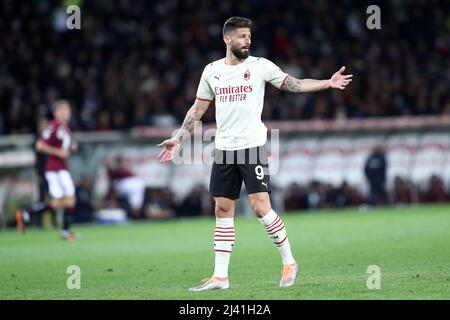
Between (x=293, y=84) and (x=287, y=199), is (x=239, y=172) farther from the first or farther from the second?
(x=287, y=199)

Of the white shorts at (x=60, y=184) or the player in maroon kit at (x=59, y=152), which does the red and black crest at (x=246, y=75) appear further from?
the white shorts at (x=60, y=184)

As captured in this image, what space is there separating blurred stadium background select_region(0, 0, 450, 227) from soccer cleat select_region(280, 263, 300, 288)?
15342 mm

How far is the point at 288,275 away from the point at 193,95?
744 inches

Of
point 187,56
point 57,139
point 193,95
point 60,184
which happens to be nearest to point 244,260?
point 60,184

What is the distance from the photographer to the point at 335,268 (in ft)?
41.2

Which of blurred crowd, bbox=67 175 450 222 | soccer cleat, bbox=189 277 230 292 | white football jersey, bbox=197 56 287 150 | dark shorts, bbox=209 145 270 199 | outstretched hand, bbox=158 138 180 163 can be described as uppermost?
white football jersey, bbox=197 56 287 150

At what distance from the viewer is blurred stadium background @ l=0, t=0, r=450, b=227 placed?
26516 mm

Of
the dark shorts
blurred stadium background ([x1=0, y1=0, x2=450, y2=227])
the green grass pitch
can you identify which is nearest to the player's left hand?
the dark shorts

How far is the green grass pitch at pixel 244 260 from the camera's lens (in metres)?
10.5

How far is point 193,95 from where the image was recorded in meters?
29.5

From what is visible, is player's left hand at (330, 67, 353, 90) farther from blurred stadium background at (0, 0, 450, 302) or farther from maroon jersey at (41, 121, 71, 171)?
maroon jersey at (41, 121, 71, 171)

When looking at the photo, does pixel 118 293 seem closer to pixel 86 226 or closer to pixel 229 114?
pixel 229 114

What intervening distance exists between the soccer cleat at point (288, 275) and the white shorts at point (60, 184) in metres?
10.2

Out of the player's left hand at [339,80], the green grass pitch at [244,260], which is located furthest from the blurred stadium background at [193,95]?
the player's left hand at [339,80]
